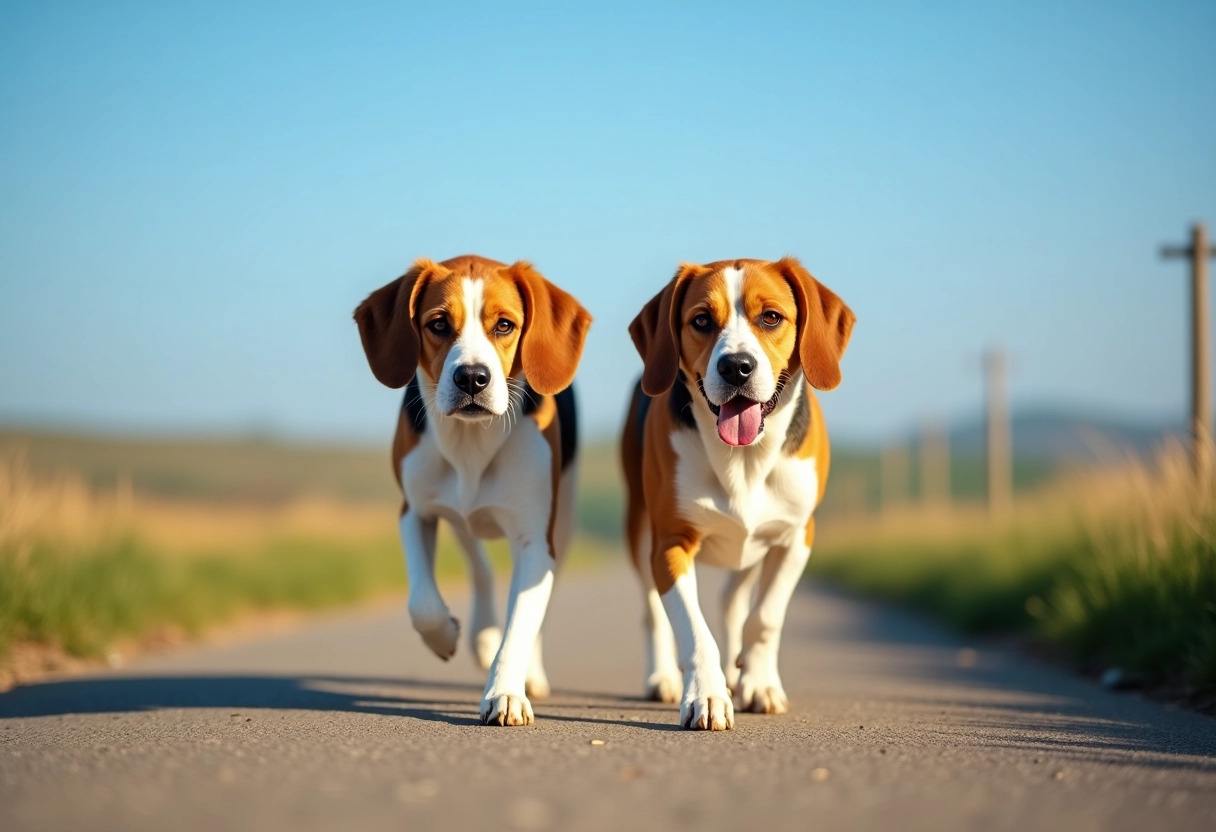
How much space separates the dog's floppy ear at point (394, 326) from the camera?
5.90m

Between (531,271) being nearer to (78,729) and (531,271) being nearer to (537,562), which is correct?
(537,562)

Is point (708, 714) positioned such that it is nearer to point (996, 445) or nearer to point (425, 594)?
point (425, 594)

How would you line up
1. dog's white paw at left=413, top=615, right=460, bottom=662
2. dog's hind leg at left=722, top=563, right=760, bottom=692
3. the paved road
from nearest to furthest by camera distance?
the paved road < dog's white paw at left=413, top=615, right=460, bottom=662 < dog's hind leg at left=722, top=563, right=760, bottom=692

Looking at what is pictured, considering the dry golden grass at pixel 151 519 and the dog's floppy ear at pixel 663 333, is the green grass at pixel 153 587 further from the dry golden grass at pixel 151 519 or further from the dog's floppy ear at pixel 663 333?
the dog's floppy ear at pixel 663 333

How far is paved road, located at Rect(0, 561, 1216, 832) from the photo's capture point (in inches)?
134

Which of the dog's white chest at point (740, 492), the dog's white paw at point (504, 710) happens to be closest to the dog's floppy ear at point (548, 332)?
the dog's white chest at point (740, 492)

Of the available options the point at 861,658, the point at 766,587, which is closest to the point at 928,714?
the point at 766,587

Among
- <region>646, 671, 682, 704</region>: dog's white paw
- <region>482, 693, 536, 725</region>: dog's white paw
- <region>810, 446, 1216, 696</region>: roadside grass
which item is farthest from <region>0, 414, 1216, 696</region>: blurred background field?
<region>482, 693, 536, 725</region>: dog's white paw

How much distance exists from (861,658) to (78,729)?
6393mm

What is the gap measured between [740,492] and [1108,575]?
4.83 m

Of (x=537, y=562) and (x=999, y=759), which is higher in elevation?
(x=537, y=562)

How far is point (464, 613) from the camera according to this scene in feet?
50.9

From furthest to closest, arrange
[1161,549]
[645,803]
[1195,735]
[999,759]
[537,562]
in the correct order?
[1161,549] < [537,562] < [1195,735] < [999,759] < [645,803]

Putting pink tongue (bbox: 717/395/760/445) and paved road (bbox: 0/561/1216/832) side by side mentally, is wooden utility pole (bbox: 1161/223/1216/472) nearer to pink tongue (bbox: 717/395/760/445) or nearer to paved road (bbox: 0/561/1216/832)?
paved road (bbox: 0/561/1216/832)
